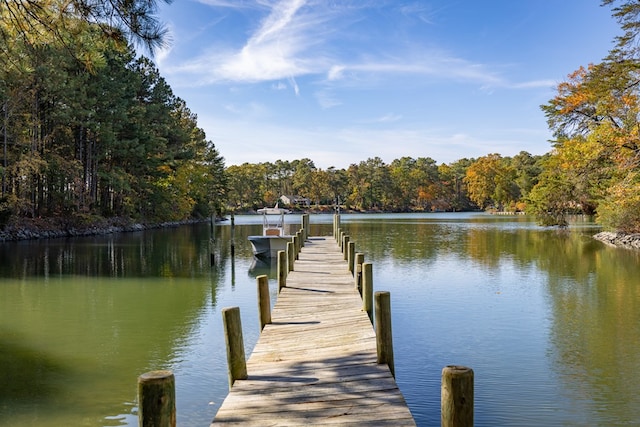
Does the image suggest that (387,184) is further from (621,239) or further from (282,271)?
(282,271)

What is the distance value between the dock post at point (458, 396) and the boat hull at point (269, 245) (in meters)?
21.2

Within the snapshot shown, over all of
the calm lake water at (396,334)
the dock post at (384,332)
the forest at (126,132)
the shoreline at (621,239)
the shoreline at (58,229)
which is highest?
the forest at (126,132)

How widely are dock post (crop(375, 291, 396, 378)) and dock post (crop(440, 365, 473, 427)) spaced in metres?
2.45

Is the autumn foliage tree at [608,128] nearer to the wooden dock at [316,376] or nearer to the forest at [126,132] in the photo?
the forest at [126,132]

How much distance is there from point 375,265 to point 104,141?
83.3ft

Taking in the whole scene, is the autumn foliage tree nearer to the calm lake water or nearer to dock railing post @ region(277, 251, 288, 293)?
the calm lake water

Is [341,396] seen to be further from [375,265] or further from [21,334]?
[375,265]

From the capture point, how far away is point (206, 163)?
74812 millimetres

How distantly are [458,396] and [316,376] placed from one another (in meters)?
2.42

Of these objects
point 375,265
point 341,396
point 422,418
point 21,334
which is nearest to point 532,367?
point 422,418

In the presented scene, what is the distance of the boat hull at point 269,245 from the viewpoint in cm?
2552

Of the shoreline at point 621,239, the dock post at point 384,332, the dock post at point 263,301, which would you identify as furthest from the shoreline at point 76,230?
the dock post at point 384,332

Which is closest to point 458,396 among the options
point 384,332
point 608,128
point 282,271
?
point 384,332

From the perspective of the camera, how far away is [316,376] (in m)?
6.36
